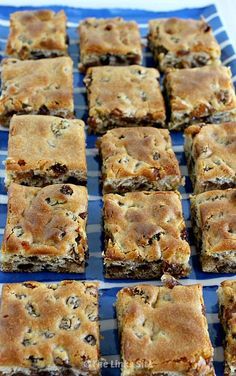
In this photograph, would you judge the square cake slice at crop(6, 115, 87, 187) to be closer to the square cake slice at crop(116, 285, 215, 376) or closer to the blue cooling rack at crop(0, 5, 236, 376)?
the blue cooling rack at crop(0, 5, 236, 376)

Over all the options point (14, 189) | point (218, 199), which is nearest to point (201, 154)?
point (218, 199)

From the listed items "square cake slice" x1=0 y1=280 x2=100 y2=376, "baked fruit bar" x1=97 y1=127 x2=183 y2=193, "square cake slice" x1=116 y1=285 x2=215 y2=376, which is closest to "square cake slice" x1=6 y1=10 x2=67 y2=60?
"baked fruit bar" x1=97 y1=127 x2=183 y2=193

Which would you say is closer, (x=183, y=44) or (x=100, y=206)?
(x=100, y=206)

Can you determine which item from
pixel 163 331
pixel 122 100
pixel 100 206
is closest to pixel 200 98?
pixel 122 100

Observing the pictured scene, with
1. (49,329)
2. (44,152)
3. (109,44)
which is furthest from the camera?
(109,44)

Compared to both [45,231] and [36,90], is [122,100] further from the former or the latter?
[45,231]

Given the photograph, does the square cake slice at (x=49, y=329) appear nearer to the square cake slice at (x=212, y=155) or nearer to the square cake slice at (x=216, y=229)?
the square cake slice at (x=216, y=229)
